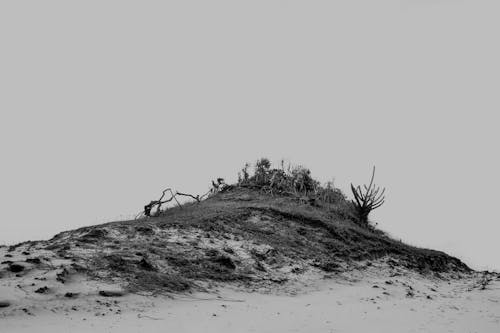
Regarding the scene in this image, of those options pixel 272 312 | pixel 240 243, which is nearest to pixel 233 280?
pixel 272 312

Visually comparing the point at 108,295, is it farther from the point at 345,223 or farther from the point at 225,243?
the point at 345,223

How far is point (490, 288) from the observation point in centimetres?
957

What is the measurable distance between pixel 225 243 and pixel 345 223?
495cm

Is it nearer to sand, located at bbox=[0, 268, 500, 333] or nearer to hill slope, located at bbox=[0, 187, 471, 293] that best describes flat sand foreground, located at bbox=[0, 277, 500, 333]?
sand, located at bbox=[0, 268, 500, 333]

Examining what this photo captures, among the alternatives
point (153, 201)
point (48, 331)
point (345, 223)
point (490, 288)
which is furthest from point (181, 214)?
point (490, 288)

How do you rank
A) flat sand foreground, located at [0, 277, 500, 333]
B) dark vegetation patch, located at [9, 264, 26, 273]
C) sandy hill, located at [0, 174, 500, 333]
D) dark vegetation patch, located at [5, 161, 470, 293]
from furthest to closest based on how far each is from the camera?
dark vegetation patch, located at [5, 161, 470, 293] < dark vegetation patch, located at [9, 264, 26, 273] < sandy hill, located at [0, 174, 500, 333] < flat sand foreground, located at [0, 277, 500, 333]

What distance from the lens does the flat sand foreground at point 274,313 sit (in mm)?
5129

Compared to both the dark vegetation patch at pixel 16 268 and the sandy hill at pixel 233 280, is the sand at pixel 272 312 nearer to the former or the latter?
the sandy hill at pixel 233 280

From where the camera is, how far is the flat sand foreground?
513 cm

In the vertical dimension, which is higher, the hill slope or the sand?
the hill slope

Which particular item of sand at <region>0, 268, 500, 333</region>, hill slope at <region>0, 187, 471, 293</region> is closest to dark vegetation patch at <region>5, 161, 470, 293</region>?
hill slope at <region>0, 187, 471, 293</region>

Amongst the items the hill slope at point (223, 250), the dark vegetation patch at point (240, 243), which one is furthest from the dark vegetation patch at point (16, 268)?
the dark vegetation patch at point (240, 243)

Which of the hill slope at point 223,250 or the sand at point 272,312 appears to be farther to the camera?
the hill slope at point 223,250

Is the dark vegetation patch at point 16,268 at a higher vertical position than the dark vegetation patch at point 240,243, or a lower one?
Answer: lower
